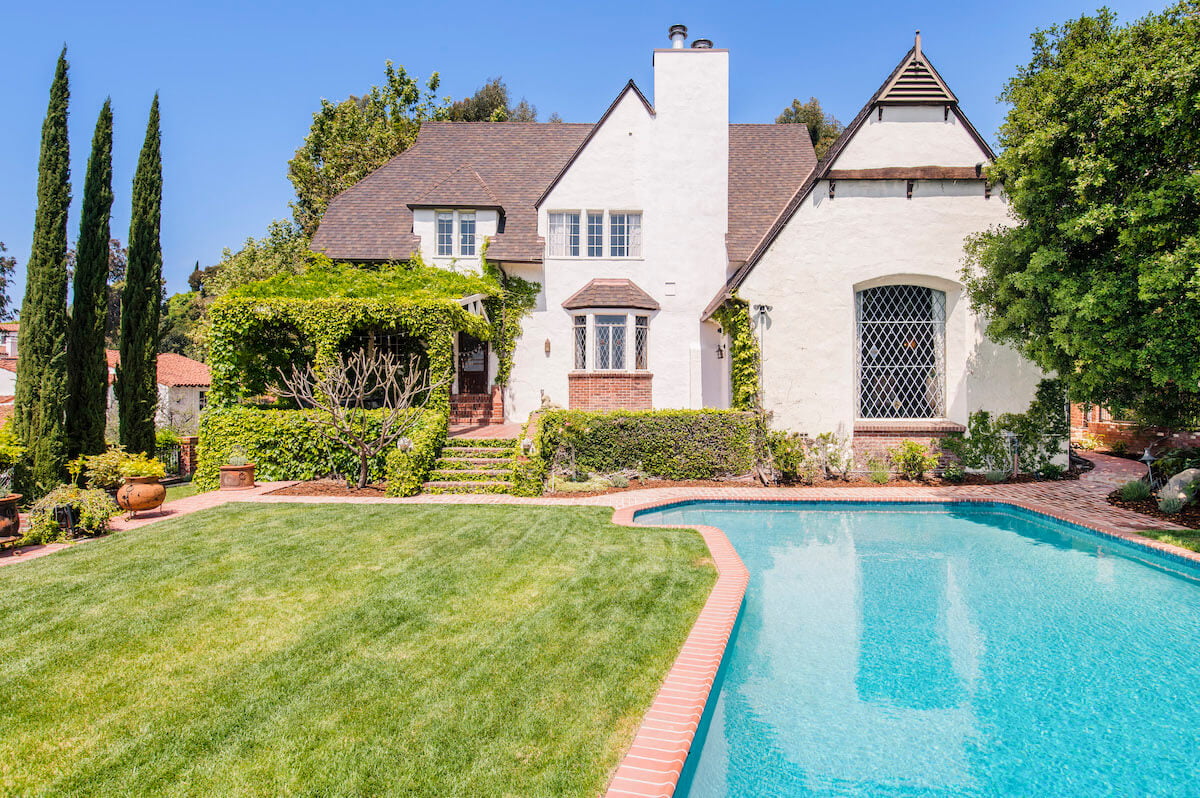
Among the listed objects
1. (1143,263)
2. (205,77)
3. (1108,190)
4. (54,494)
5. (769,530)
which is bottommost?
(769,530)

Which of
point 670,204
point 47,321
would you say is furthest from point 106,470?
point 670,204

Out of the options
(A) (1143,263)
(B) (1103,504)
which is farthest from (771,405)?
(A) (1143,263)

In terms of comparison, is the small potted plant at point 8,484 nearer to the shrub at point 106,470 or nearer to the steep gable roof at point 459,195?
the shrub at point 106,470

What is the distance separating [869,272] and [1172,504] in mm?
7768

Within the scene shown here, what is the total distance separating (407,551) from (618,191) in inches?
609

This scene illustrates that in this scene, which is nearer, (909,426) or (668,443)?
(668,443)

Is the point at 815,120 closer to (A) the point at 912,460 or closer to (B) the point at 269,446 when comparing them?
(A) the point at 912,460

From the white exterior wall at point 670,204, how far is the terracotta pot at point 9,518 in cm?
1408

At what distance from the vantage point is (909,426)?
15883 mm

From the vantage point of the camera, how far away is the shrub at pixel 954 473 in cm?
1521

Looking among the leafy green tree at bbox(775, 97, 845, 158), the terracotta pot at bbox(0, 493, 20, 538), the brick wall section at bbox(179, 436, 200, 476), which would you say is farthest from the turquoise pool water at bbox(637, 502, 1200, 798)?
the leafy green tree at bbox(775, 97, 845, 158)

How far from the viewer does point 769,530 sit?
11555 millimetres

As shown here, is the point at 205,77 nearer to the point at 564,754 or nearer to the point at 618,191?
the point at 618,191

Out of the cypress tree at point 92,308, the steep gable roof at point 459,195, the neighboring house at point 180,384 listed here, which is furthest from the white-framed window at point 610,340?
the neighboring house at point 180,384
